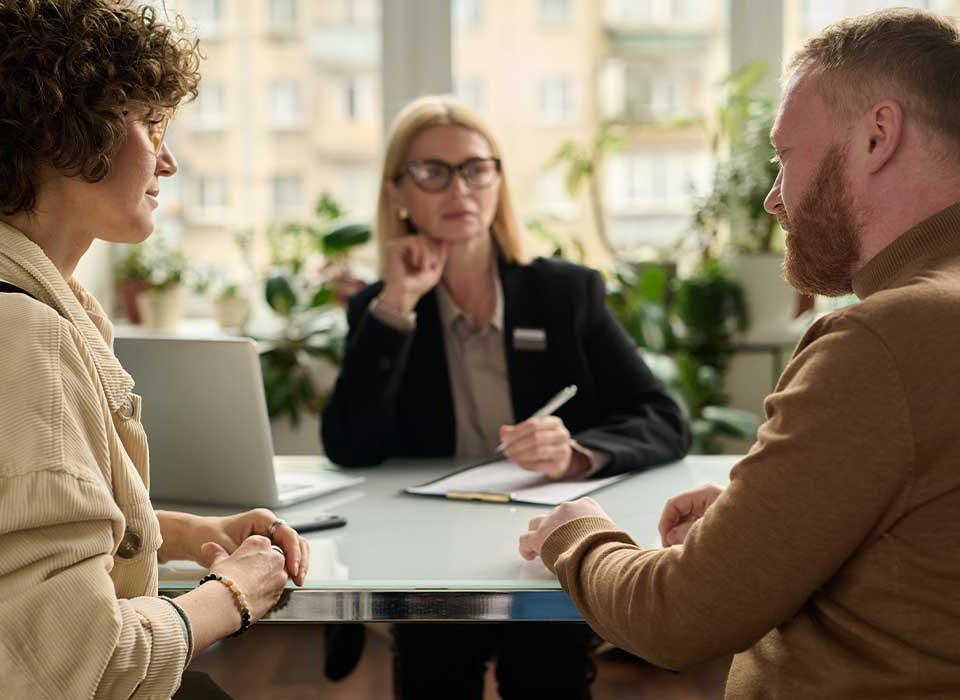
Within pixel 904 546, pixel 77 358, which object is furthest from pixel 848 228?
pixel 77 358

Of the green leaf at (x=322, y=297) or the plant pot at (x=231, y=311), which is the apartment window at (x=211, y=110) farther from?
the green leaf at (x=322, y=297)

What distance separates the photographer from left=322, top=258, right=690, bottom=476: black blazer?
229cm

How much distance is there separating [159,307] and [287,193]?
591 millimetres

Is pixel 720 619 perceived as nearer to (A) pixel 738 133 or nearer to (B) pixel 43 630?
(B) pixel 43 630

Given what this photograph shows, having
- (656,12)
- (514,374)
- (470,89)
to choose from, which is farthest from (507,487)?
(656,12)

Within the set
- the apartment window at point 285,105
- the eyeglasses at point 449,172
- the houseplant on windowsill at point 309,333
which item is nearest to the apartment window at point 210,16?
the apartment window at point 285,105

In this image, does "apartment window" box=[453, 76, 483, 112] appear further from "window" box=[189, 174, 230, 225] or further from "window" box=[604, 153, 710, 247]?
"window" box=[189, 174, 230, 225]

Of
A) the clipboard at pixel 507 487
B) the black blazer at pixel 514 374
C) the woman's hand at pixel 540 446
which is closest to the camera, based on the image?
the clipboard at pixel 507 487

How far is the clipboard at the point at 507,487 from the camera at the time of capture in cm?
183

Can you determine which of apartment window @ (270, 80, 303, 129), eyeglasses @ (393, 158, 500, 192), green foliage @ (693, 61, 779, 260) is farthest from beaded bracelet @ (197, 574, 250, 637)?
apartment window @ (270, 80, 303, 129)

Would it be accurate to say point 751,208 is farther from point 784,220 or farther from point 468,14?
point 784,220

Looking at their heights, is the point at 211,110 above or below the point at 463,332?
above

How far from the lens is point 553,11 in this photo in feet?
12.5

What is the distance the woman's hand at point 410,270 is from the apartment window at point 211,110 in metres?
1.72
